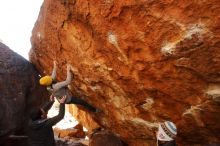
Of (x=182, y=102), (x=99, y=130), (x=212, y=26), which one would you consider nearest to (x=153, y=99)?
(x=182, y=102)

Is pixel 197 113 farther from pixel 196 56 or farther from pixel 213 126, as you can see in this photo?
pixel 196 56

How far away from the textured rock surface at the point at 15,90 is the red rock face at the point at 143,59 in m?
1.19

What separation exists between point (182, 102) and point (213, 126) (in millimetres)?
596

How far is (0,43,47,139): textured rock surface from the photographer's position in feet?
22.4

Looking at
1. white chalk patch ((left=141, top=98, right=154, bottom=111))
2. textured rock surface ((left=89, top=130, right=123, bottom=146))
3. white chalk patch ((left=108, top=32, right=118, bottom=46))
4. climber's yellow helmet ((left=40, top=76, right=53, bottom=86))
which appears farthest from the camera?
textured rock surface ((left=89, top=130, right=123, bottom=146))

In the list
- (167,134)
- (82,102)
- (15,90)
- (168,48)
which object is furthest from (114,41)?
(15,90)

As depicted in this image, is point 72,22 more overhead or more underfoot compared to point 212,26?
more overhead

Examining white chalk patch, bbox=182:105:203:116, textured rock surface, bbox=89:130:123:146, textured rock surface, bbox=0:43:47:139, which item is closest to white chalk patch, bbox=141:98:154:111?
white chalk patch, bbox=182:105:203:116

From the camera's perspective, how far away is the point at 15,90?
701 centimetres

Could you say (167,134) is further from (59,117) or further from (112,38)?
(59,117)

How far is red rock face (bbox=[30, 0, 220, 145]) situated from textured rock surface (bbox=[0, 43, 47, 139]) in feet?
3.90

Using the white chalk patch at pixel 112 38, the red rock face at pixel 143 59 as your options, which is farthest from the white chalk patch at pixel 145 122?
the white chalk patch at pixel 112 38

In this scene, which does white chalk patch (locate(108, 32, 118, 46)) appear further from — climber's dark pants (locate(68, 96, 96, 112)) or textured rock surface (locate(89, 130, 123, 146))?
textured rock surface (locate(89, 130, 123, 146))

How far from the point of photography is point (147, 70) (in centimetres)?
456
